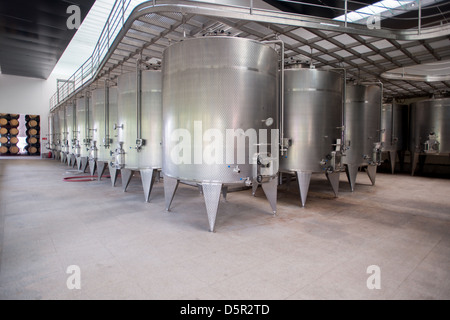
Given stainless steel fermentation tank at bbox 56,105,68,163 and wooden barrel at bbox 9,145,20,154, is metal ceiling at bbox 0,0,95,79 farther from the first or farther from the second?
wooden barrel at bbox 9,145,20,154

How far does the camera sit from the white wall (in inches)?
751

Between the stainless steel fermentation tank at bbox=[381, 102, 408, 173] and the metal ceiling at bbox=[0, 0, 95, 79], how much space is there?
11757 mm

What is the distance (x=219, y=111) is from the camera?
13.5ft

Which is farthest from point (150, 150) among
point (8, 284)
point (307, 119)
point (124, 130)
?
point (8, 284)

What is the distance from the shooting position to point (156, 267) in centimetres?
285

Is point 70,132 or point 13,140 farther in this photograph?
point 13,140

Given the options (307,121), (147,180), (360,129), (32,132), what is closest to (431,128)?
(360,129)

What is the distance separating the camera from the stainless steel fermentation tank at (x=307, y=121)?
5777mm

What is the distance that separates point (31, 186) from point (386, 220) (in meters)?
8.82

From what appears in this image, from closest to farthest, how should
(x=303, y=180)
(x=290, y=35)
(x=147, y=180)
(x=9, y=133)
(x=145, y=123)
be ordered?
(x=303, y=180) → (x=147, y=180) → (x=145, y=123) → (x=290, y=35) → (x=9, y=133)

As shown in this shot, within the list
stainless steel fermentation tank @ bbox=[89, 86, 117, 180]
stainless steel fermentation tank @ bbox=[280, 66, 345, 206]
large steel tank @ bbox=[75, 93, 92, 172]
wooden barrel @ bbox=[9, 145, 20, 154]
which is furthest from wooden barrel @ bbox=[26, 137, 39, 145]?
stainless steel fermentation tank @ bbox=[280, 66, 345, 206]

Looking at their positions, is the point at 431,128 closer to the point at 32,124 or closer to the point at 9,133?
the point at 32,124

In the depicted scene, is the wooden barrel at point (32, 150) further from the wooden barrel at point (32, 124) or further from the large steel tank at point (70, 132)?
the large steel tank at point (70, 132)

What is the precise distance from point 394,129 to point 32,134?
2365 centimetres
